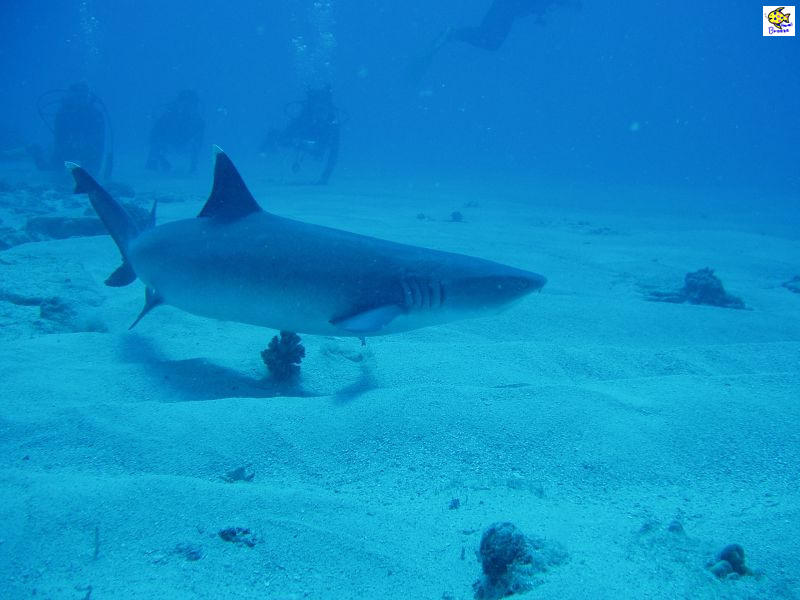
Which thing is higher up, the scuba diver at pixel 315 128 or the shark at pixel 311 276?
the scuba diver at pixel 315 128

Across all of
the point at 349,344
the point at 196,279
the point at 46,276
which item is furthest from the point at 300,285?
the point at 46,276

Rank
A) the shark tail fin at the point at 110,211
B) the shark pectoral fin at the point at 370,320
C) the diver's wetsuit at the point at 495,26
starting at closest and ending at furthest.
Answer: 1. the shark pectoral fin at the point at 370,320
2. the shark tail fin at the point at 110,211
3. the diver's wetsuit at the point at 495,26

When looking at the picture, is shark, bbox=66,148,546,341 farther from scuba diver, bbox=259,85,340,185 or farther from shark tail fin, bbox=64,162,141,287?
scuba diver, bbox=259,85,340,185

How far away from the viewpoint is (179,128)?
31078 mm

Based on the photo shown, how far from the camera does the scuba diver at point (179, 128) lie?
30656 millimetres

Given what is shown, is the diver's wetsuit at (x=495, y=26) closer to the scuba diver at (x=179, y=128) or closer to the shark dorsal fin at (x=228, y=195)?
the scuba diver at (x=179, y=128)

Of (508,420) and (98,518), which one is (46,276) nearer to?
(98,518)

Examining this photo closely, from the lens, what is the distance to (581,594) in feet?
6.27

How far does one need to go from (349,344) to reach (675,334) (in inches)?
168

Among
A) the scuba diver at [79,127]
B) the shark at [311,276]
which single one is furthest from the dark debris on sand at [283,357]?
the scuba diver at [79,127]

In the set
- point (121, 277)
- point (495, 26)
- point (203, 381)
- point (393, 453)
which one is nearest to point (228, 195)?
point (203, 381)

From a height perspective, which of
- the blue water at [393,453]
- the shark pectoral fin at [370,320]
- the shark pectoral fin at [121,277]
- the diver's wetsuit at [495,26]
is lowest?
the blue water at [393,453]

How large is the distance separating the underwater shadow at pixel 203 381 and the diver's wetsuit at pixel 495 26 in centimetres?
3223

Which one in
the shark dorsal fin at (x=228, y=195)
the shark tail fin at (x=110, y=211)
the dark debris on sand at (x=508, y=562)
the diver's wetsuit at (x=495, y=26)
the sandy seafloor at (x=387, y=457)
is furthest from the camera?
the diver's wetsuit at (x=495, y=26)
